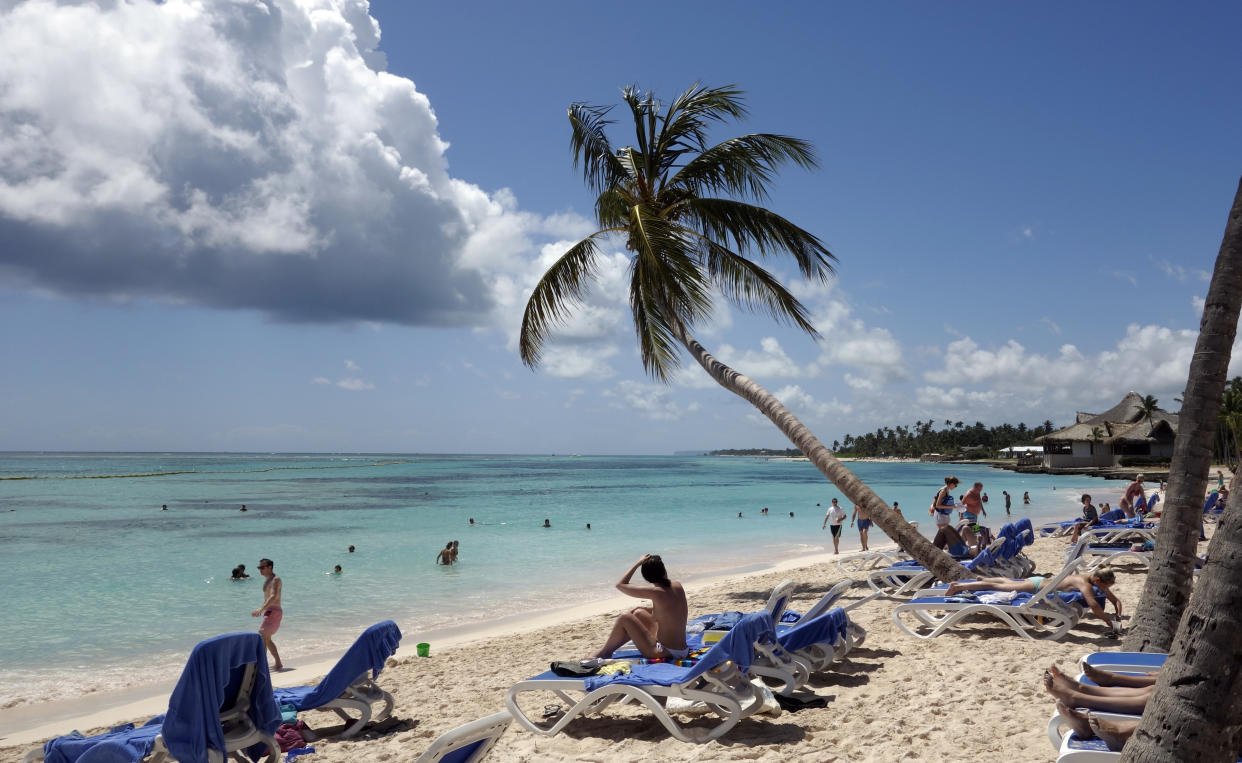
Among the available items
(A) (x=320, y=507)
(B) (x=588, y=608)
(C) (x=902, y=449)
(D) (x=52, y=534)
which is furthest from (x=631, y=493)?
(C) (x=902, y=449)

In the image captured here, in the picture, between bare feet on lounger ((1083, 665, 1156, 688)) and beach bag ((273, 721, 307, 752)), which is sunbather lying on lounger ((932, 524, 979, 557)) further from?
beach bag ((273, 721, 307, 752))

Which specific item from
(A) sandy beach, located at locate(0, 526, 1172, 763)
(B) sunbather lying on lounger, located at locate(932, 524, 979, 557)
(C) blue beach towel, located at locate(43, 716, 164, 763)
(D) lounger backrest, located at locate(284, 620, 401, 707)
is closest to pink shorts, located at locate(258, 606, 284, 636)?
(A) sandy beach, located at locate(0, 526, 1172, 763)

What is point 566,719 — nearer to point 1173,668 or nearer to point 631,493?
point 1173,668

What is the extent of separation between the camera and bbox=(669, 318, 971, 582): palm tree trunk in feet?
A: 26.6

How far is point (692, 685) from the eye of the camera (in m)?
4.38

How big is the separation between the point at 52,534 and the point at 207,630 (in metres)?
17.9

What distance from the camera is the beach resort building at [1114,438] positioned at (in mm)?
56094

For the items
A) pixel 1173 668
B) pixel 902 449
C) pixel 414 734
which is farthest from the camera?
pixel 902 449

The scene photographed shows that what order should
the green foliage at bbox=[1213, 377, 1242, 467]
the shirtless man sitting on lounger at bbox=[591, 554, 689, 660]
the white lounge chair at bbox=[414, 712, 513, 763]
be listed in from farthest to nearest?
the green foliage at bbox=[1213, 377, 1242, 467] → the shirtless man sitting on lounger at bbox=[591, 554, 689, 660] → the white lounge chair at bbox=[414, 712, 513, 763]

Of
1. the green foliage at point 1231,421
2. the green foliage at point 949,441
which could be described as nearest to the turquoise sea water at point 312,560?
the green foliage at point 1231,421

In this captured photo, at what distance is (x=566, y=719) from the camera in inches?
176

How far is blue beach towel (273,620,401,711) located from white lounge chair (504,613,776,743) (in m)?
1.03

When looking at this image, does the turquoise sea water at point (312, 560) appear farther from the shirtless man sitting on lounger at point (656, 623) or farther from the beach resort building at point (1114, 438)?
the beach resort building at point (1114, 438)

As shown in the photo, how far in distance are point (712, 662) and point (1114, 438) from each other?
65946mm
